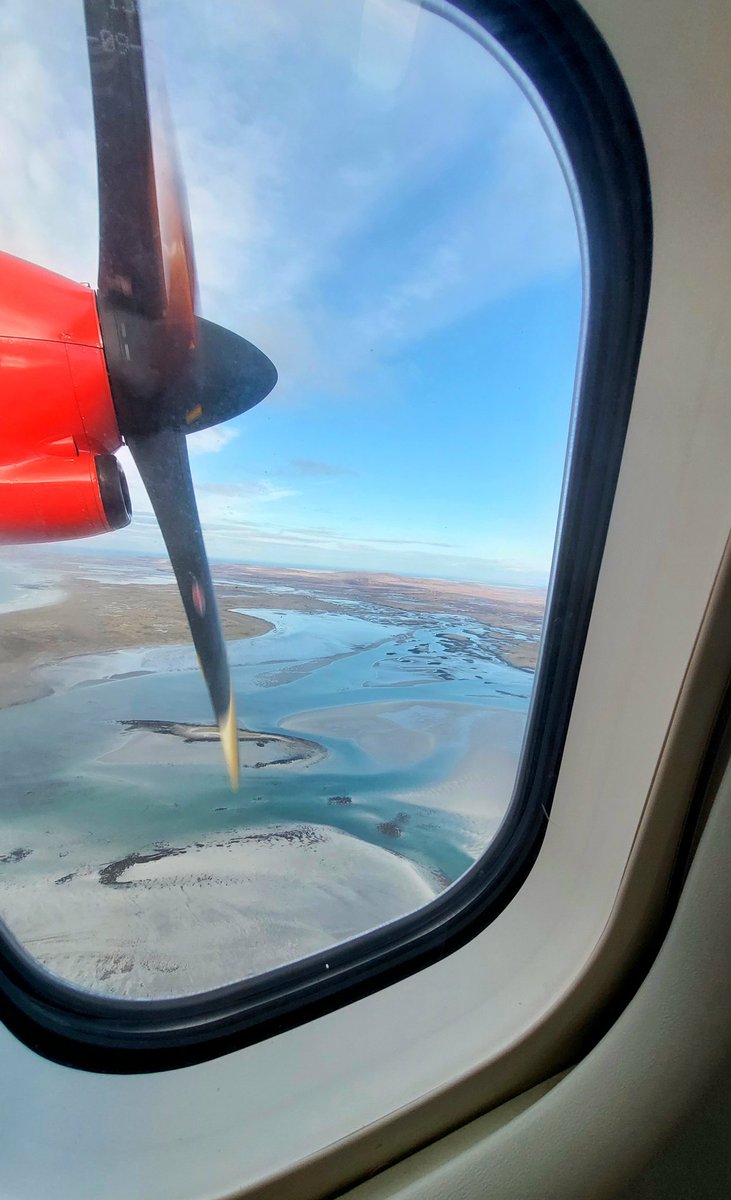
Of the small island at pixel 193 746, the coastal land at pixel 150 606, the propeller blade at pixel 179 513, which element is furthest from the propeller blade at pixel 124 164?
the small island at pixel 193 746

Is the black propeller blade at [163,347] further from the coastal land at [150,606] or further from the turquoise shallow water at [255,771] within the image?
the turquoise shallow water at [255,771]

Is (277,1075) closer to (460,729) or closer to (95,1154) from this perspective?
(95,1154)

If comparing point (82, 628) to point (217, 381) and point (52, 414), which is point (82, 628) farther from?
point (217, 381)

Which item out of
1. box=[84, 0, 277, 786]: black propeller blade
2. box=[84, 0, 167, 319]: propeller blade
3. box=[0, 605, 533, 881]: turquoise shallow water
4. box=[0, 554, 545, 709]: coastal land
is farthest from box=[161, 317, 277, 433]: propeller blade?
box=[0, 605, 533, 881]: turquoise shallow water

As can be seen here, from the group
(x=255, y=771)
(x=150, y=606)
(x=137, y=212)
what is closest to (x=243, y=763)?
(x=255, y=771)

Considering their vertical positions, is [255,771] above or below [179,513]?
below

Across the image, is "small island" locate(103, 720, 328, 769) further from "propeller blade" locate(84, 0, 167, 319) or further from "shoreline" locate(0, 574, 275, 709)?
"propeller blade" locate(84, 0, 167, 319)

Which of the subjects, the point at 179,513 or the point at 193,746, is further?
the point at 193,746
